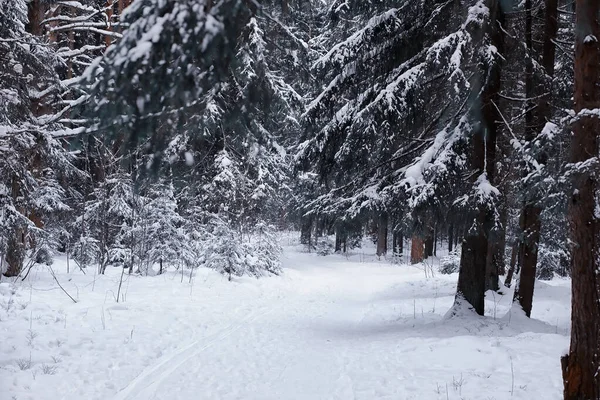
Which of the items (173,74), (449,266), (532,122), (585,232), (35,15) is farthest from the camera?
(449,266)

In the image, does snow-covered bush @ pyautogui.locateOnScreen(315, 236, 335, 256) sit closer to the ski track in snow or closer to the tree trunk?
the tree trunk

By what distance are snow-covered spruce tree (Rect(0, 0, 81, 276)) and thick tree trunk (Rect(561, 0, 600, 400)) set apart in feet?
30.4

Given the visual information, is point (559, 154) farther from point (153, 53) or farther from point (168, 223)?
point (168, 223)

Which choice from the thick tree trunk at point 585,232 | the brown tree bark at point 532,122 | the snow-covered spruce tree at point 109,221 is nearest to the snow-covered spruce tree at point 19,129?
the snow-covered spruce tree at point 109,221

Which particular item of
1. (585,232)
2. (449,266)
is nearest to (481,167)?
(585,232)

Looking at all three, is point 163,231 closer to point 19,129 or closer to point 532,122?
point 19,129

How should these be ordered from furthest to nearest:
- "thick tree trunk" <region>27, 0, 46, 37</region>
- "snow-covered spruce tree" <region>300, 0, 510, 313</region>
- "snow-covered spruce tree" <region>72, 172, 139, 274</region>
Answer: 1. "snow-covered spruce tree" <region>72, 172, 139, 274</region>
2. "thick tree trunk" <region>27, 0, 46, 37</region>
3. "snow-covered spruce tree" <region>300, 0, 510, 313</region>

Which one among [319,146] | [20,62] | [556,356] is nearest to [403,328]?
[556,356]

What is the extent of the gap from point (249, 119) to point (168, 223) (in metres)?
12.2

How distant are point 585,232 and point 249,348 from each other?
5.61 metres

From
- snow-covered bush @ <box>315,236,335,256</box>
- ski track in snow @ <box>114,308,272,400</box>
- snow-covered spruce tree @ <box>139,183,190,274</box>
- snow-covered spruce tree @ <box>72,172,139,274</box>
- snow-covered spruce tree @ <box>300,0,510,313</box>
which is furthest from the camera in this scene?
snow-covered bush @ <box>315,236,335,256</box>

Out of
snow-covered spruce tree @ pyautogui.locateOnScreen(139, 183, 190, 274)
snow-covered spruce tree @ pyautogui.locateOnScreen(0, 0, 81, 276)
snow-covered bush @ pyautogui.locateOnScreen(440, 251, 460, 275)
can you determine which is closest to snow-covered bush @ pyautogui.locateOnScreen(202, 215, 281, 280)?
snow-covered spruce tree @ pyautogui.locateOnScreen(139, 183, 190, 274)

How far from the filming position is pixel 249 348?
790cm

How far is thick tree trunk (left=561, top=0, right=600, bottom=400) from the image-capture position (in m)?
4.67
